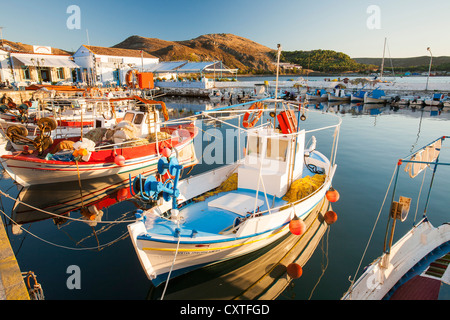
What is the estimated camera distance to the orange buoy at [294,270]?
23.3 feet

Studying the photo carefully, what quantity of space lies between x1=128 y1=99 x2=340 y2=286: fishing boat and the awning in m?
47.4

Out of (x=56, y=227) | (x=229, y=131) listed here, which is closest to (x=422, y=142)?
(x=229, y=131)

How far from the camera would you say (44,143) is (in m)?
13.1

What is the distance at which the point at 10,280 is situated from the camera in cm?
464

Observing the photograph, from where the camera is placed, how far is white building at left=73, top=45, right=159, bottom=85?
51344mm

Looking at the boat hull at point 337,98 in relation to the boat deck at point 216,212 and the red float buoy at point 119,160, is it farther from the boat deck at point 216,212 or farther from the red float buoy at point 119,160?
the boat deck at point 216,212

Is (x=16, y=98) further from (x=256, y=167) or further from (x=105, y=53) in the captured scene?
(x=256, y=167)

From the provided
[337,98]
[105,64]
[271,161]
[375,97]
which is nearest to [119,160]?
[271,161]

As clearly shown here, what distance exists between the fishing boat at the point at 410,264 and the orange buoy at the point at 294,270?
1899mm

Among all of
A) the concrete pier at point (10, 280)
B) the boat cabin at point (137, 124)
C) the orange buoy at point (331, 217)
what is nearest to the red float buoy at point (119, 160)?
the boat cabin at point (137, 124)

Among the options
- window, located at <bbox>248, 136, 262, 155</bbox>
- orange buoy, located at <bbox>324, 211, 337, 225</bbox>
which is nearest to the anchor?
window, located at <bbox>248, 136, 262, 155</bbox>

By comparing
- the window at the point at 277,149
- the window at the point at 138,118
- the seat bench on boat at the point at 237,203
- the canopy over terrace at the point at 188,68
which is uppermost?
the canopy over terrace at the point at 188,68

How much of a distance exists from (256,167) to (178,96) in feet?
167

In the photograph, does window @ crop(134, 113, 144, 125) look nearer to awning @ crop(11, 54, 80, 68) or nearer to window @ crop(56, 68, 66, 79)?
awning @ crop(11, 54, 80, 68)
